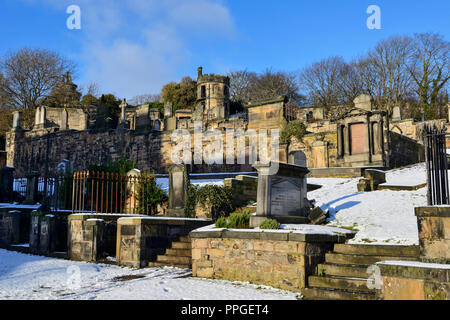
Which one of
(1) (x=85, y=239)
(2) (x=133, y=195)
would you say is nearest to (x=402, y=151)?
(2) (x=133, y=195)

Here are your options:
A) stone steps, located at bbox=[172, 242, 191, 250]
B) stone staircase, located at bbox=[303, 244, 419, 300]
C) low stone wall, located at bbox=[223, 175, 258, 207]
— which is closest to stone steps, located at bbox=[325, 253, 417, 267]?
stone staircase, located at bbox=[303, 244, 419, 300]

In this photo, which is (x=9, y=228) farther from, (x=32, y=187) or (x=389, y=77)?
(x=389, y=77)

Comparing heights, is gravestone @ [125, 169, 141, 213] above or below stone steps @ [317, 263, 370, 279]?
above

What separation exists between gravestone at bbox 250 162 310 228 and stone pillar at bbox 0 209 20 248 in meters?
8.42

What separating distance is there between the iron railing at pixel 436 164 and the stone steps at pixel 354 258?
115 centimetres

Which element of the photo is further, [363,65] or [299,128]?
[363,65]

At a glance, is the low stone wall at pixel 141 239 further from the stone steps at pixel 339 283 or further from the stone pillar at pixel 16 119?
the stone pillar at pixel 16 119

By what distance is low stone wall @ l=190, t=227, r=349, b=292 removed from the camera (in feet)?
21.2

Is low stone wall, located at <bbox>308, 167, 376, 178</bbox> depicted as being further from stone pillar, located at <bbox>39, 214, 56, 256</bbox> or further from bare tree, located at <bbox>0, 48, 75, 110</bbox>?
bare tree, located at <bbox>0, 48, 75, 110</bbox>

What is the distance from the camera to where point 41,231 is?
36.3ft

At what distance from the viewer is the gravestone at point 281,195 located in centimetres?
855
